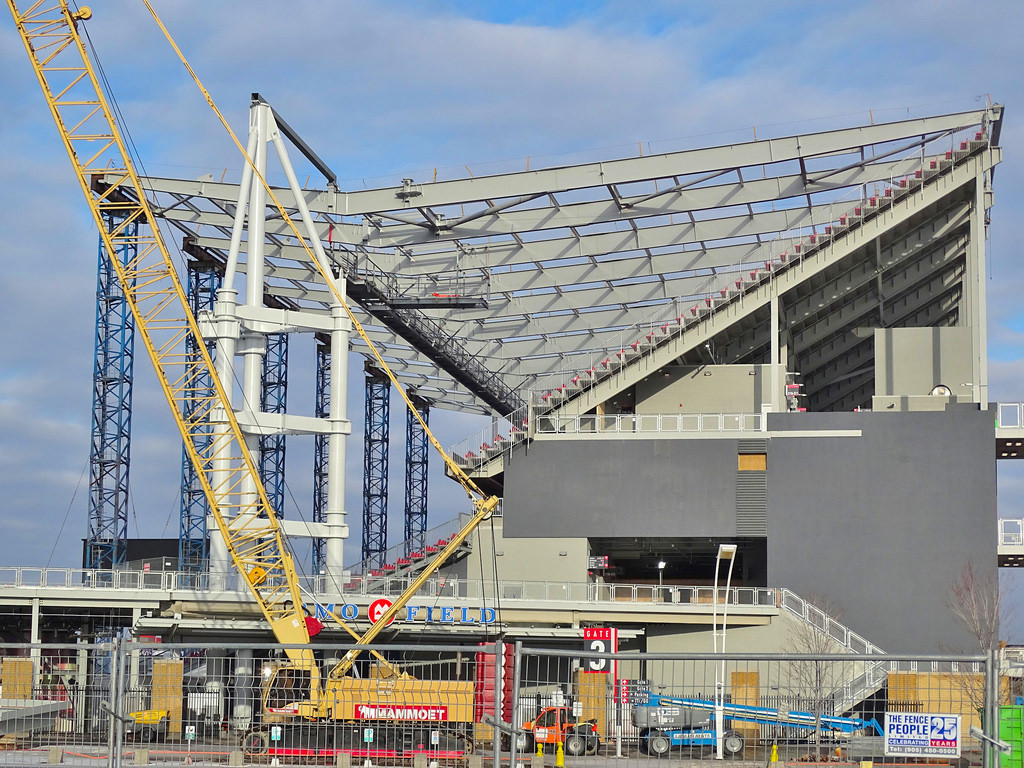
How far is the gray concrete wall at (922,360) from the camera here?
188 feet

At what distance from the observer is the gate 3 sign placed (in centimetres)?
1346

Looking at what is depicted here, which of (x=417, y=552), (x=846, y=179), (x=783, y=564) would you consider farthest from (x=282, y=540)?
(x=846, y=179)

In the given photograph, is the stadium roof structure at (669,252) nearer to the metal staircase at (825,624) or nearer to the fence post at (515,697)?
the metal staircase at (825,624)

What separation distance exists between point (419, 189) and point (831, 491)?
2222cm

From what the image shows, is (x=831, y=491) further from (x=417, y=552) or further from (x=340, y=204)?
(x=340, y=204)

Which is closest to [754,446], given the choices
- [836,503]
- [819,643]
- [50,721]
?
[836,503]

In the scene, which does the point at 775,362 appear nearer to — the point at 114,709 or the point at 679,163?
the point at 679,163

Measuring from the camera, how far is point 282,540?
161ft

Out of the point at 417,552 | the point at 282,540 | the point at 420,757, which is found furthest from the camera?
the point at 417,552

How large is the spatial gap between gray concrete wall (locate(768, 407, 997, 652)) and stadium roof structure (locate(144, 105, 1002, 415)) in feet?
18.5

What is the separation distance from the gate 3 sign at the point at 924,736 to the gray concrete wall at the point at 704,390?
47.3 metres

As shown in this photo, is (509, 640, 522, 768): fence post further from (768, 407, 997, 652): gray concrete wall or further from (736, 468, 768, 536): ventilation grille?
(736, 468, 768, 536): ventilation grille

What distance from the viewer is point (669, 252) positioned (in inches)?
2470

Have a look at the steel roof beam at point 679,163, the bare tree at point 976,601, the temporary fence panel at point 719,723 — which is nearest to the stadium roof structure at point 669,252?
the steel roof beam at point 679,163
